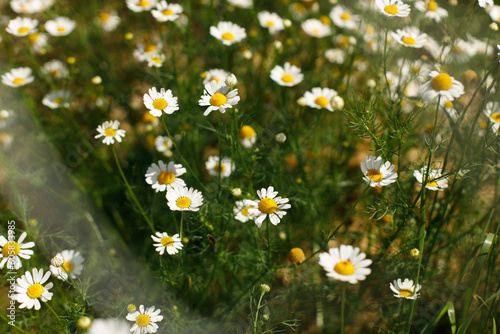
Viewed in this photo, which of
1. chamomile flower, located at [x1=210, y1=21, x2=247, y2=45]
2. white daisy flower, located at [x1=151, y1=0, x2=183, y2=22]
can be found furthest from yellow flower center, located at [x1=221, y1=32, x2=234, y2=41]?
white daisy flower, located at [x1=151, y1=0, x2=183, y2=22]

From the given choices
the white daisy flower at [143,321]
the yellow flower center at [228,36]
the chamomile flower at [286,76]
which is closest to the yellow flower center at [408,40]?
the chamomile flower at [286,76]

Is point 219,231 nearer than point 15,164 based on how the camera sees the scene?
Yes

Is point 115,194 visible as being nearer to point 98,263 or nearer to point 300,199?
point 98,263

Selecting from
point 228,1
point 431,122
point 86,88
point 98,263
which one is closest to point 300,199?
point 431,122

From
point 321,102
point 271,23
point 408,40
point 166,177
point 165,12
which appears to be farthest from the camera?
point 271,23

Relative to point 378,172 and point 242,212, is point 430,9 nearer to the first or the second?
point 378,172

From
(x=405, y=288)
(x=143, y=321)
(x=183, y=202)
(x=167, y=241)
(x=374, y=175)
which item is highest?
(x=374, y=175)

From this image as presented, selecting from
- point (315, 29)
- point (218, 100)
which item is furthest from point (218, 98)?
point (315, 29)
